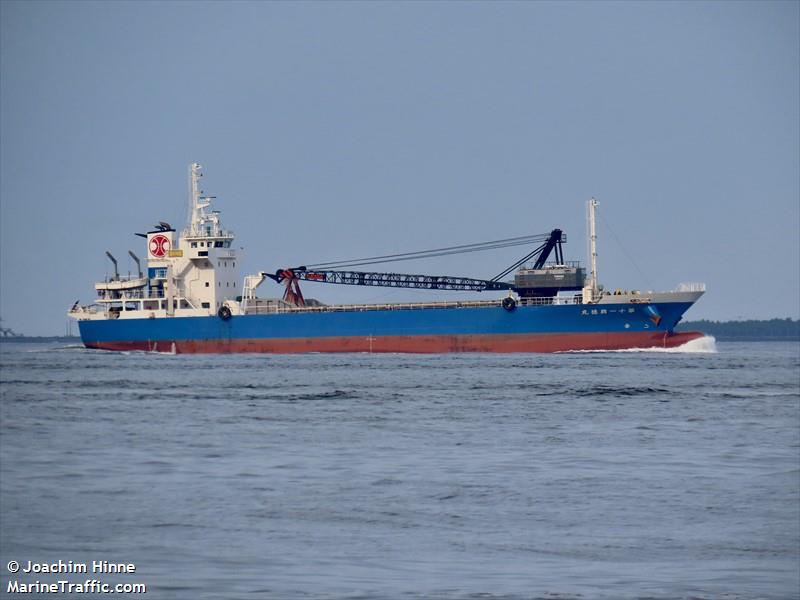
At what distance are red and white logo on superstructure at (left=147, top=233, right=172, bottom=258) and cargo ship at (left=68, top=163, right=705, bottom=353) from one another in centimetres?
9

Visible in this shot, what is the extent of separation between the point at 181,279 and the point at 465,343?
2001cm

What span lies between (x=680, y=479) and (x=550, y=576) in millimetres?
6371

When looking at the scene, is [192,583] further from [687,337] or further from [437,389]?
[687,337]

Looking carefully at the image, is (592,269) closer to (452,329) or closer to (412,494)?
(452,329)

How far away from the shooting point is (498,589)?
34.1ft

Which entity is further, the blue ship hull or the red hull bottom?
the red hull bottom

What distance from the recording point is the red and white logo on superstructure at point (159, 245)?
7012cm

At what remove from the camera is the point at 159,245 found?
230 feet

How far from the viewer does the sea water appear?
1098 cm

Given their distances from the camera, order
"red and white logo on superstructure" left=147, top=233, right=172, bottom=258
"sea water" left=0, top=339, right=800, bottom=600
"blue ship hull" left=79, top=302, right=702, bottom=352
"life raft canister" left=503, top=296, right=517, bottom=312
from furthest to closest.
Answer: "red and white logo on superstructure" left=147, top=233, right=172, bottom=258, "life raft canister" left=503, top=296, right=517, bottom=312, "blue ship hull" left=79, top=302, right=702, bottom=352, "sea water" left=0, top=339, right=800, bottom=600

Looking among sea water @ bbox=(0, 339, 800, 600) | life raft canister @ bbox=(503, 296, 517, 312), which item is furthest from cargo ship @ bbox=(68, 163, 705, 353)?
sea water @ bbox=(0, 339, 800, 600)

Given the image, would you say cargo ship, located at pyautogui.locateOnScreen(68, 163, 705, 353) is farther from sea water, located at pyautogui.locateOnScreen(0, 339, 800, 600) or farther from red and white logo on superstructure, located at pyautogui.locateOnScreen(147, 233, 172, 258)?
sea water, located at pyautogui.locateOnScreen(0, 339, 800, 600)

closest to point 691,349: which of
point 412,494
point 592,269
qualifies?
point 592,269

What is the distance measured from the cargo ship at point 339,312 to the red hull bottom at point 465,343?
0.20ft
